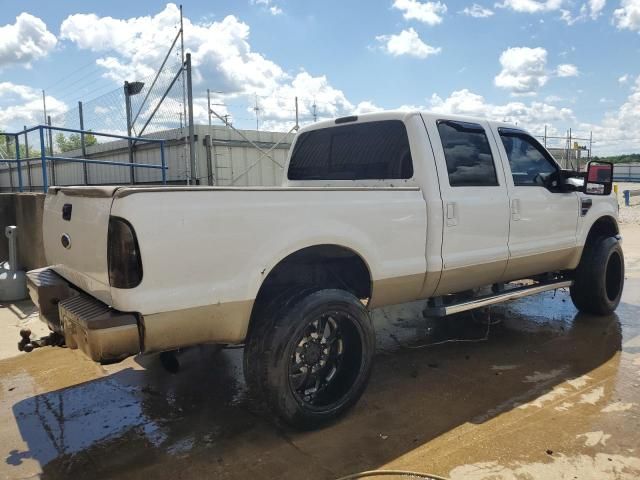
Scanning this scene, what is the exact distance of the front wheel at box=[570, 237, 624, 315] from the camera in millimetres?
5422

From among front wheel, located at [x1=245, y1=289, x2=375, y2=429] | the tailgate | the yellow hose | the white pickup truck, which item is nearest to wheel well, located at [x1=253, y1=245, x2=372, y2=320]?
the white pickup truck

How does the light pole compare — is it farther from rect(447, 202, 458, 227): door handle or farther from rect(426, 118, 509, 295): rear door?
rect(447, 202, 458, 227): door handle

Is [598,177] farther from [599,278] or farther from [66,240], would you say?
[66,240]

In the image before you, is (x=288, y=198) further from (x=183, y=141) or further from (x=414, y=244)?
(x=183, y=141)

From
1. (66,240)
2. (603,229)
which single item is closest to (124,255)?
(66,240)

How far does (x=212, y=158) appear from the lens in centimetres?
1280

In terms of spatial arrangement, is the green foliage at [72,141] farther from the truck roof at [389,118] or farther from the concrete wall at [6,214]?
the truck roof at [389,118]

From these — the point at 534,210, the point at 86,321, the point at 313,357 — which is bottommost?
the point at 313,357

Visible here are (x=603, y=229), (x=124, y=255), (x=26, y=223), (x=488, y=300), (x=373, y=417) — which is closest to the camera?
(x=124, y=255)

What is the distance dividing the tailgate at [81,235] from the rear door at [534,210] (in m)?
3.23

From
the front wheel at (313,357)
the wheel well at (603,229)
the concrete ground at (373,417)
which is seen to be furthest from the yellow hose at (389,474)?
the wheel well at (603,229)

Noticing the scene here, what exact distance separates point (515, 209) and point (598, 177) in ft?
4.01

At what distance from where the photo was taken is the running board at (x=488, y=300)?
3953 mm

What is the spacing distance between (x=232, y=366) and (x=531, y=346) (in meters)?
2.76
